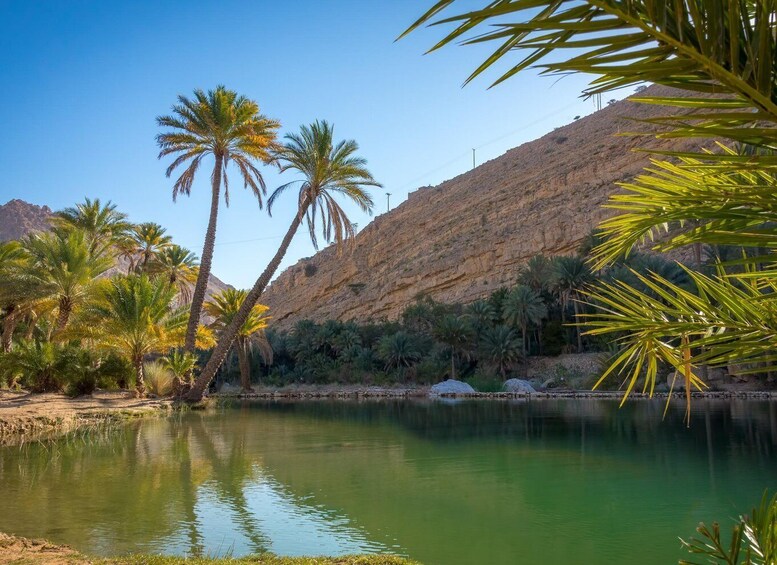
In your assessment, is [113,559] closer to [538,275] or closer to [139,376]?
[139,376]

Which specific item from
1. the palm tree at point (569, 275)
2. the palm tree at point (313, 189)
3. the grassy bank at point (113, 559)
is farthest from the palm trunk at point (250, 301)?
the palm tree at point (569, 275)

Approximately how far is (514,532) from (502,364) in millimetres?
29905

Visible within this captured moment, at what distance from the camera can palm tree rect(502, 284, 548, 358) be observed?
119 feet

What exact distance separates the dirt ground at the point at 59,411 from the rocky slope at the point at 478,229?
94.6 ft

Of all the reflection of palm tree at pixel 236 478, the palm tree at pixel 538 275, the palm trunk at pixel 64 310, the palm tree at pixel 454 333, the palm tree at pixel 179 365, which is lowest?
the reflection of palm tree at pixel 236 478

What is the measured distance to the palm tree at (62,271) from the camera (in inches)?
832

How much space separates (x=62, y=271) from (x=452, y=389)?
18.5 m

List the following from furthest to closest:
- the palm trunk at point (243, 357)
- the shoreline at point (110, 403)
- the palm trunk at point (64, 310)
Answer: the palm trunk at point (243, 357), the palm trunk at point (64, 310), the shoreline at point (110, 403)

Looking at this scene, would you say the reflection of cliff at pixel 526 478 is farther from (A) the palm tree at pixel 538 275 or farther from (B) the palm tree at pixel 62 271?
(A) the palm tree at pixel 538 275

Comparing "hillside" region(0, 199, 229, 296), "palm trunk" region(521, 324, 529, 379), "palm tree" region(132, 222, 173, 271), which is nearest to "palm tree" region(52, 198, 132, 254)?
"palm tree" region(132, 222, 173, 271)

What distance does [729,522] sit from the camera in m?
6.67

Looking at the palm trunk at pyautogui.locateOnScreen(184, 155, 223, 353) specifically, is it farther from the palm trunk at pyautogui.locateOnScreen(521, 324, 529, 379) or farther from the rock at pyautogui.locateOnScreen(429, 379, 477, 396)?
the palm trunk at pyautogui.locateOnScreen(521, 324, 529, 379)

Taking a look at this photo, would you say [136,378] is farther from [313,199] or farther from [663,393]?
[663,393]

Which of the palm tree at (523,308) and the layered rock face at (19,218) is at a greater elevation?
the layered rock face at (19,218)
